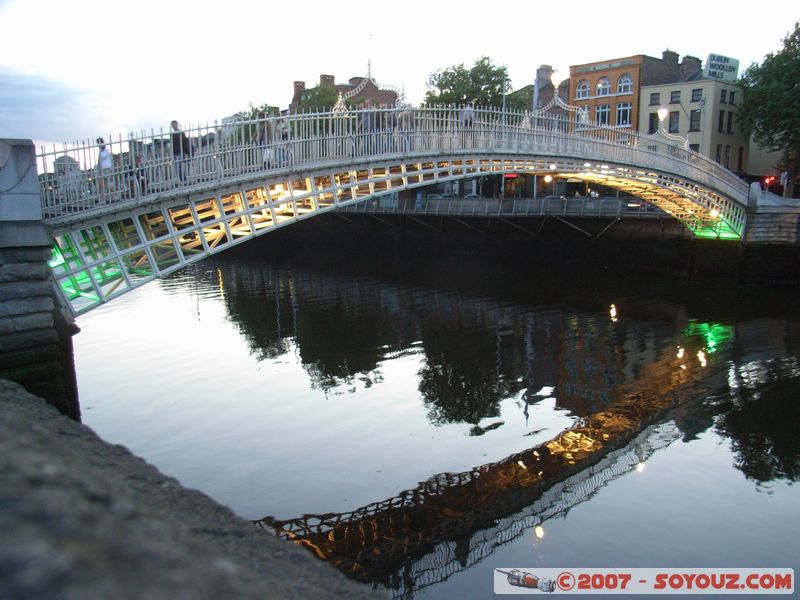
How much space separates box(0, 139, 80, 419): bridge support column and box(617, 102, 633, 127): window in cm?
3754

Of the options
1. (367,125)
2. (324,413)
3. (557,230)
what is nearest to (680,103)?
(557,230)

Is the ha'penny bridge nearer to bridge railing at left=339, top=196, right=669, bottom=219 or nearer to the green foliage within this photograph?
the green foliage

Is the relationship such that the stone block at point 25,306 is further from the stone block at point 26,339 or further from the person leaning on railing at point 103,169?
the person leaning on railing at point 103,169

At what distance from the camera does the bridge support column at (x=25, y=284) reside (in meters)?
7.70

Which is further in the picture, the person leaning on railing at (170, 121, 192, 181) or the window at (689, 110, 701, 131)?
the window at (689, 110, 701, 131)

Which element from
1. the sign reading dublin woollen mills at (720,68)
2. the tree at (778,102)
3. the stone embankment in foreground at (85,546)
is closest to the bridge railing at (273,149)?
the stone embankment in foreground at (85,546)

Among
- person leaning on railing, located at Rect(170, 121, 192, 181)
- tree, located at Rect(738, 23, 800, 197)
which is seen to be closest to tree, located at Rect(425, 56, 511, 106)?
tree, located at Rect(738, 23, 800, 197)

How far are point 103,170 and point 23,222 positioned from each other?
181cm

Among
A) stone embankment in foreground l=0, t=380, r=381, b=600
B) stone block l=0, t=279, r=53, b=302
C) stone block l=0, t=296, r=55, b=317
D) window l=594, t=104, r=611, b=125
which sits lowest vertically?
stone block l=0, t=296, r=55, b=317

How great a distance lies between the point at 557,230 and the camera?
104 feet

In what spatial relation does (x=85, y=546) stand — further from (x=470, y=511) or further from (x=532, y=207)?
(x=532, y=207)

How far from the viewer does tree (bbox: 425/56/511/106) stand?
38375 millimetres

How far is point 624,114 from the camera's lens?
132ft

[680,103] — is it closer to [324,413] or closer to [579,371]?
[579,371]
